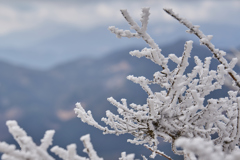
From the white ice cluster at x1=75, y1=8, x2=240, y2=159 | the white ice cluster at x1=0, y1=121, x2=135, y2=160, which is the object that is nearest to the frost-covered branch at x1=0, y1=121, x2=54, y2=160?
the white ice cluster at x1=0, y1=121, x2=135, y2=160

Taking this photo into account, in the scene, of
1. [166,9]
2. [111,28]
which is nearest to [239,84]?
[166,9]

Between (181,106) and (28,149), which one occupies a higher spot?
(181,106)

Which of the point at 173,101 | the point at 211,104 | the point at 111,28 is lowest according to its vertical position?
the point at 211,104

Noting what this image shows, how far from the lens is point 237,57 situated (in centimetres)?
295

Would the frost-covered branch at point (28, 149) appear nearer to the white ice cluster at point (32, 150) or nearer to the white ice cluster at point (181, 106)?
the white ice cluster at point (32, 150)

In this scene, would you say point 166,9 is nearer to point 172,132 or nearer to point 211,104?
point 211,104

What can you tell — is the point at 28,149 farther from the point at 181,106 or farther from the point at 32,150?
the point at 181,106

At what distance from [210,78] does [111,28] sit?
149 cm

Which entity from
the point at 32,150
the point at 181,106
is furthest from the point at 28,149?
the point at 181,106

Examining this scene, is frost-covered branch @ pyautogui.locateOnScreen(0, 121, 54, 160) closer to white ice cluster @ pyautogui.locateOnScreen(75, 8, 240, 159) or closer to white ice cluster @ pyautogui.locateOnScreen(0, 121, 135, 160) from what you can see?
white ice cluster @ pyautogui.locateOnScreen(0, 121, 135, 160)

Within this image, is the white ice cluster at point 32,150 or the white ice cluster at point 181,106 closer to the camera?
the white ice cluster at point 32,150

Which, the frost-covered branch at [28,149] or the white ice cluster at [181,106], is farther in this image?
the white ice cluster at [181,106]

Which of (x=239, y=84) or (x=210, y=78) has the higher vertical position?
(x=210, y=78)

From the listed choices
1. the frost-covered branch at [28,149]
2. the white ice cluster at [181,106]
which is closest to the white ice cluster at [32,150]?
the frost-covered branch at [28,149]
